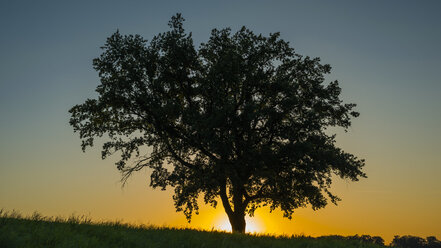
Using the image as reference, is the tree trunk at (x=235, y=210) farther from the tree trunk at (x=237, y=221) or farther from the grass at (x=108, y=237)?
the grass at (x=108, y=237)

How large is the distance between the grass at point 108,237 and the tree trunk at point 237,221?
5987 millimetres

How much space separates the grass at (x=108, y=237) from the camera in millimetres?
14109

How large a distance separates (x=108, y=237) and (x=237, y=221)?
1429 centimetres

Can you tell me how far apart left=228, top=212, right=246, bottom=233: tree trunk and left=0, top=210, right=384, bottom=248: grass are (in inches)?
236

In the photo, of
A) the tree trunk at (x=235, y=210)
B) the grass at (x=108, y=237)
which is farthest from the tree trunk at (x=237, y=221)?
the grass at (x=108, y=237)

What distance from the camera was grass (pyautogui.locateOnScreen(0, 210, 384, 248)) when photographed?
14.1 meters

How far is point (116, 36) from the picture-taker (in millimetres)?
29500

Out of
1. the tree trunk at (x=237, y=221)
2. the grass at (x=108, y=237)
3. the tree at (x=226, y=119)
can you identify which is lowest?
the grass at (x=108, y=237)

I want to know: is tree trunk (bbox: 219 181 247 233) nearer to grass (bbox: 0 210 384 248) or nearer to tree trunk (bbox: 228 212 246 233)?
tree trunk (bbox: 228 212 246 233)

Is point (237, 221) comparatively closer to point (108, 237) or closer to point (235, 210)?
point (235, 210)

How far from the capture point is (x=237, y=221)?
2933 centimetres

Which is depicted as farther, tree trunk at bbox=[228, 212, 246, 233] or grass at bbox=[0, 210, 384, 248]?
tree trunk at bbox=[228, 212, 246, 233]

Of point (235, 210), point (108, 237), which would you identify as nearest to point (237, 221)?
point (235, 210)

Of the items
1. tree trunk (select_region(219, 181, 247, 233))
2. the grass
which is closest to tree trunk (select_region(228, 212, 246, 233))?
tree trunk (select_region(219, 181, 247, 233))
